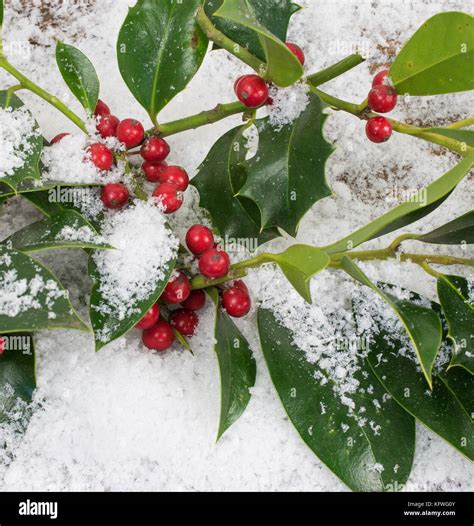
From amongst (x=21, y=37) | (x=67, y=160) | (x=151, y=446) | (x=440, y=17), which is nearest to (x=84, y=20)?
(x=21, y=37)

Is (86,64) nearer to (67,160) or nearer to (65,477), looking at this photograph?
(67,160)

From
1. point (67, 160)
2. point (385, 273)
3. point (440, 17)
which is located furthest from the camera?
point (385, 273)

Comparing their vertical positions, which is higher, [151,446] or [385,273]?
[385,273]

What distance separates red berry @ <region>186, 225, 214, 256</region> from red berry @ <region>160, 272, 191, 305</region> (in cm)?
4

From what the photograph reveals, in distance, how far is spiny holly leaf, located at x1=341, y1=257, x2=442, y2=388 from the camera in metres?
0.93

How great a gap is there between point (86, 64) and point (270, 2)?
0.28 m

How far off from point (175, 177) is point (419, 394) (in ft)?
1.53

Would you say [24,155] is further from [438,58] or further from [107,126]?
[438,58]

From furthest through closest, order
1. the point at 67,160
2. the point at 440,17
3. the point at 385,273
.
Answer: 1. the point at 385,273
2. the point at 67,160
3. the point at 440,17

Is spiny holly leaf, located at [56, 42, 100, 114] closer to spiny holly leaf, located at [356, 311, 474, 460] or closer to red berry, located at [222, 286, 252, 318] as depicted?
red berry, located at [222, 286, 252, 318]

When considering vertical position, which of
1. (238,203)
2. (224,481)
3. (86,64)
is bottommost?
(224,481)

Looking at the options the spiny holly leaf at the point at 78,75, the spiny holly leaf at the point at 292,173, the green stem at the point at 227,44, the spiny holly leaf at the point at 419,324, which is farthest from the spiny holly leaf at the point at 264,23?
the spiny holly leaf at the point at 419,324

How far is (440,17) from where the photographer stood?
96 cm

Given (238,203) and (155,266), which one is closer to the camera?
(155,266)
